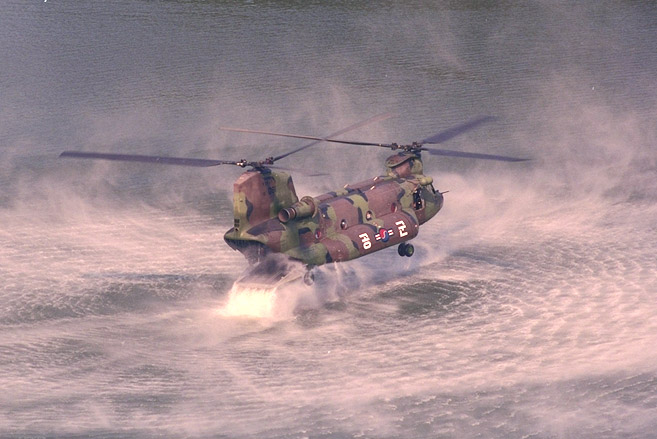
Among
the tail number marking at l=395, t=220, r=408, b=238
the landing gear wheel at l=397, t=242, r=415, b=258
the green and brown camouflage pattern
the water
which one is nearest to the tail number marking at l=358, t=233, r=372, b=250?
the green and brown camouflage pattern

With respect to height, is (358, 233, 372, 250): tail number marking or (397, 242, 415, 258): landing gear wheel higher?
(397, 242, 415, 258): landing gear wheel

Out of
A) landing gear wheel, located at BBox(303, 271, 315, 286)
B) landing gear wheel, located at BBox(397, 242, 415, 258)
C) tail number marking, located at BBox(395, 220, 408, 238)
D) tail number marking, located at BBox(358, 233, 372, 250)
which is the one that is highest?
tail number marking, located at BBox(395, 220, 408, 238)

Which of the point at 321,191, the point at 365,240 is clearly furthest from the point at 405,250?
the point at 321,191

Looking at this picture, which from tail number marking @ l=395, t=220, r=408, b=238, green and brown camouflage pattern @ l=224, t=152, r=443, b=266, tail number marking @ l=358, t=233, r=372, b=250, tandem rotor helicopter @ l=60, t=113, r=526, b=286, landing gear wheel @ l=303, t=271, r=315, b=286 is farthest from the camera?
tail number marking @ l=395, t=220, r=408, b=238

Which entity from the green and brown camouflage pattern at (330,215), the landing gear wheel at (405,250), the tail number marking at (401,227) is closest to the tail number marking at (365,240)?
the green and brown camouflage pattern at (330,215)

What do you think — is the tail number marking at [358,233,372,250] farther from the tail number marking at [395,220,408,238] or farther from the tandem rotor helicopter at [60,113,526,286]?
the tail number marking at [395,220,408,238]

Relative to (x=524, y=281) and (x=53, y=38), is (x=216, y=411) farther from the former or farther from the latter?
(x=53, y=38)

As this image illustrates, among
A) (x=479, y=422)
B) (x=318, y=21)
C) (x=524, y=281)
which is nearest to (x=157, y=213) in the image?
(x=524, y=281)

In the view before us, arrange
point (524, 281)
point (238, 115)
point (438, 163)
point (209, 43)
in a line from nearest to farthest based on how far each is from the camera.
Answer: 1. point (524, 281)
2. point (438, 163)
3. point (238, 115)
4. point (209, 43)
